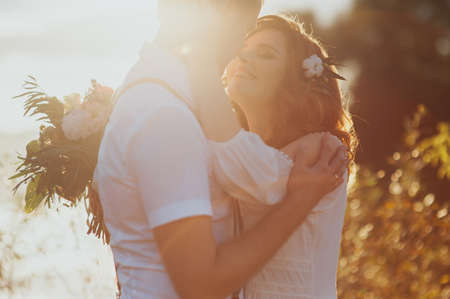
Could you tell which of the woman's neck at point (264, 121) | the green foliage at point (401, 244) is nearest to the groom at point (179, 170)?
the woman's neck at point (264, 121)

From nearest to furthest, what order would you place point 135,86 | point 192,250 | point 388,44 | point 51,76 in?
point 192,250
point 135,86
point 51,76
point 388,44

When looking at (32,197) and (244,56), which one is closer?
(32,197)

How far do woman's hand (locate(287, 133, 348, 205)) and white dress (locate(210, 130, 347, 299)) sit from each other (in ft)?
0.18

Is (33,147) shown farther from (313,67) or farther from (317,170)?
(313,67)

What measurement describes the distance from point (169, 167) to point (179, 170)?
0.10 ft

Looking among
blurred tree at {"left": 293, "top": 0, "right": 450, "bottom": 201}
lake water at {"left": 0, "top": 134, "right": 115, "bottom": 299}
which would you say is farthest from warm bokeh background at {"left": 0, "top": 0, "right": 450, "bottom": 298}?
blurred tree at {"left": 293, "top": 0, "right": 450, "bottom": 201}

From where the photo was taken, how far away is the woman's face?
3.36 meters

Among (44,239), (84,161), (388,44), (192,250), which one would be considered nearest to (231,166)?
(192,250)

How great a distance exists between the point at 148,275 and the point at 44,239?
2.34 meters

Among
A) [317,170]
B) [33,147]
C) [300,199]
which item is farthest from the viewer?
[33,147]

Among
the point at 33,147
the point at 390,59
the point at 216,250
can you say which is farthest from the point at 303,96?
the point at 390,59

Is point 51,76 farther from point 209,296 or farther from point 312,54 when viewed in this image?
point 209,296

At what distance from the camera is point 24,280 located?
414 cm

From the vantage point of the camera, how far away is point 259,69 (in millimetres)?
3387
